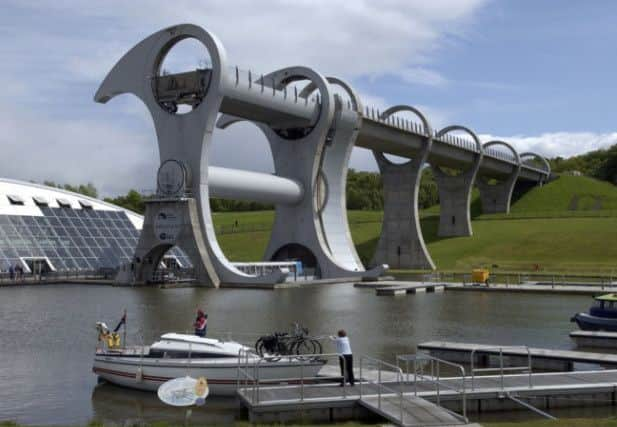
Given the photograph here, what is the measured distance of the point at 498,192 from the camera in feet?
367

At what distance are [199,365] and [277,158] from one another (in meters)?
47.8

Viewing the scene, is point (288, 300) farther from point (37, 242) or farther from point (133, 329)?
point (37, 242)

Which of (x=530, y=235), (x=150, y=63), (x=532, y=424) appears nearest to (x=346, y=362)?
(x=532, y=424)

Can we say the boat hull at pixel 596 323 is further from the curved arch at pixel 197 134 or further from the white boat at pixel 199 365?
the curved arch at pixel 197 134

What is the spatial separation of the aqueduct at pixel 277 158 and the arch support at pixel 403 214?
0.36ft

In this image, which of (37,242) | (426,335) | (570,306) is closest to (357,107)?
(37,242)

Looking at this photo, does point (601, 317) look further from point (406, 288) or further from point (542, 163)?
point (542, 163)

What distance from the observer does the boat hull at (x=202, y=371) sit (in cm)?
1872

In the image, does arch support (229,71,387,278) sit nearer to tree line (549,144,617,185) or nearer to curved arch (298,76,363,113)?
curved arch (298,76,363,113)

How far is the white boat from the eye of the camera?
18734 mm

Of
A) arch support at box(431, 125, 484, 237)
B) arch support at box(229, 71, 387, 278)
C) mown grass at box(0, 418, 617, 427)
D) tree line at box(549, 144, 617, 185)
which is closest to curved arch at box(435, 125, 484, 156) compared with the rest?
arch support at box(431, 125, 484, 237)

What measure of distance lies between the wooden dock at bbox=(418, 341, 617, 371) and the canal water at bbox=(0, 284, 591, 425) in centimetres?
133

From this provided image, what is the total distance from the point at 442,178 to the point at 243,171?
1718 inches

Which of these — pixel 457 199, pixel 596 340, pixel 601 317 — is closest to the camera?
pixel 596 340
